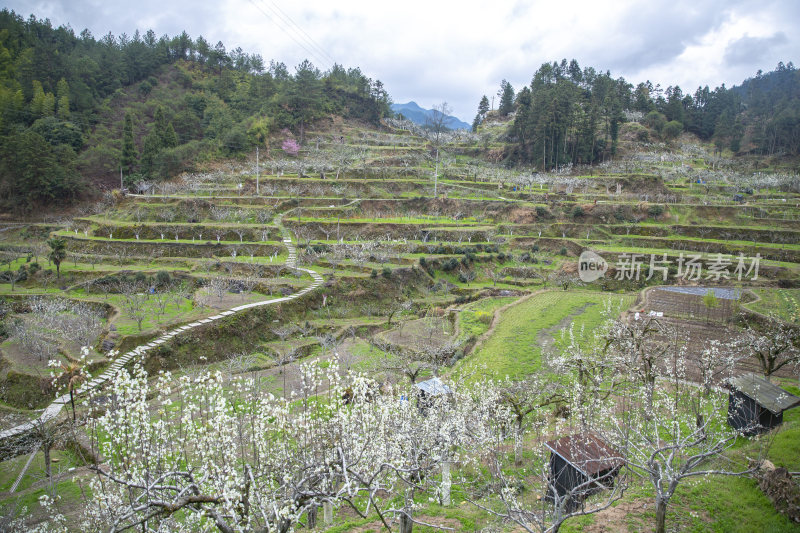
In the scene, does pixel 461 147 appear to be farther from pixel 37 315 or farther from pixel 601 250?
pixel 37 315

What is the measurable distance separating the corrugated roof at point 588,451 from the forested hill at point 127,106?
2288 inches

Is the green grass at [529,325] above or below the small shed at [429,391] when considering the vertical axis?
below

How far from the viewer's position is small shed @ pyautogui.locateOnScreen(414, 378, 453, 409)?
14383 mm

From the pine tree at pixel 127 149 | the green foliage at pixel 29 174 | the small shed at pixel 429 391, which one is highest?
the pine tree at pixel 127 149

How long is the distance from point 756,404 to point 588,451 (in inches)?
234

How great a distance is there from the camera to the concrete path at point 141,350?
53.3ft

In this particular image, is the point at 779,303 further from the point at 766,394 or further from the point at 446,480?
the point at 446,480

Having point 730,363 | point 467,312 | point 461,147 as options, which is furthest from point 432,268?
point 461,147

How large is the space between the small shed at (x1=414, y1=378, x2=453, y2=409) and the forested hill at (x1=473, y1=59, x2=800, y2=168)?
63075 millimetres

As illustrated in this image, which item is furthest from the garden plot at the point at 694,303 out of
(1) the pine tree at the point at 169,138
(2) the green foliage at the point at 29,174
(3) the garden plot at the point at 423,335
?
(2) the green foliage at the point at 29,174

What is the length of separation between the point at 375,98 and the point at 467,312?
73.6 m

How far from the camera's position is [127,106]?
7300cm

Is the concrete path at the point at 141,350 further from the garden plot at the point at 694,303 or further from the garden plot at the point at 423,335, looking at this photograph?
the garden plot at the point at 694,303

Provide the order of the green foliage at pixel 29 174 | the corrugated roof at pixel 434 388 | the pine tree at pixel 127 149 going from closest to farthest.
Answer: the corrugated roof at pixel 434 388 < the green foliage at pixel 29 174 < the pine tree at pixel 127 149
